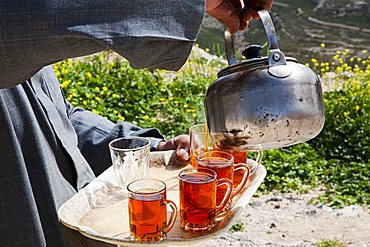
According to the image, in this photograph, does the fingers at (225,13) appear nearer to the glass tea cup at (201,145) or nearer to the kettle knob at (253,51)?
the kettle knob at (253,51)

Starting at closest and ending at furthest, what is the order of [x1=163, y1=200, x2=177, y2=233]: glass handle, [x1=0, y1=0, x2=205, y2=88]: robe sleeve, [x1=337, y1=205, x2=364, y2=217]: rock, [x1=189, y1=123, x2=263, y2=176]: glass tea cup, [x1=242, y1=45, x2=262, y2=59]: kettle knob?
[x1=0, y1=0, x2=205, y2=88]: robe sleeve → [x1=242, y1=45, x2=262, y2=59]: kettle knob → [x1=163, y1=200, x2=177, y2=233]: glass handle → [x1=189, y1=123, x2=263, y2=176]: glass tea cup → [x1=337, y1=205, x2=364, y2=217]: rock

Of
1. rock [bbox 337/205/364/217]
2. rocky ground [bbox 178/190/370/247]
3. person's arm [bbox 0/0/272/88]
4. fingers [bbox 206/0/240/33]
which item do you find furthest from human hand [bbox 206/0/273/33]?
rock [bbox 337/205/364/217]

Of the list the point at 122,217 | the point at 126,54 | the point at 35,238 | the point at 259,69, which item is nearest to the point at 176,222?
the point at 122,217

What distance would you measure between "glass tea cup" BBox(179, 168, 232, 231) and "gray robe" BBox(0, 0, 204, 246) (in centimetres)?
30

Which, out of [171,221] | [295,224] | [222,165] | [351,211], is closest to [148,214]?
[171,221]

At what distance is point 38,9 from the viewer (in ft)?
3.56

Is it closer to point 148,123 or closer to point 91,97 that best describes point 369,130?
point 148,123

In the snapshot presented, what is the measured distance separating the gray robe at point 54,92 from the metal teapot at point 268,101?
0.29 metres

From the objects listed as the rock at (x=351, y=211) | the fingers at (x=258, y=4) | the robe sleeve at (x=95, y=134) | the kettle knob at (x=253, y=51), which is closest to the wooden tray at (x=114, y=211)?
the robe sleeve at (x=95, y=134)

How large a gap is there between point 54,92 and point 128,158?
0.30m

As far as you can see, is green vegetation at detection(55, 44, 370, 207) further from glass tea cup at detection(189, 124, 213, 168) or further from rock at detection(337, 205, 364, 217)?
glass tea cup at detection(189, 124, 213, 168)

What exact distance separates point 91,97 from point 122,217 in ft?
11.7

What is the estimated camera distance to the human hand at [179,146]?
2.16 metres

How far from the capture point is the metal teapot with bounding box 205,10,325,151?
1429 mm
